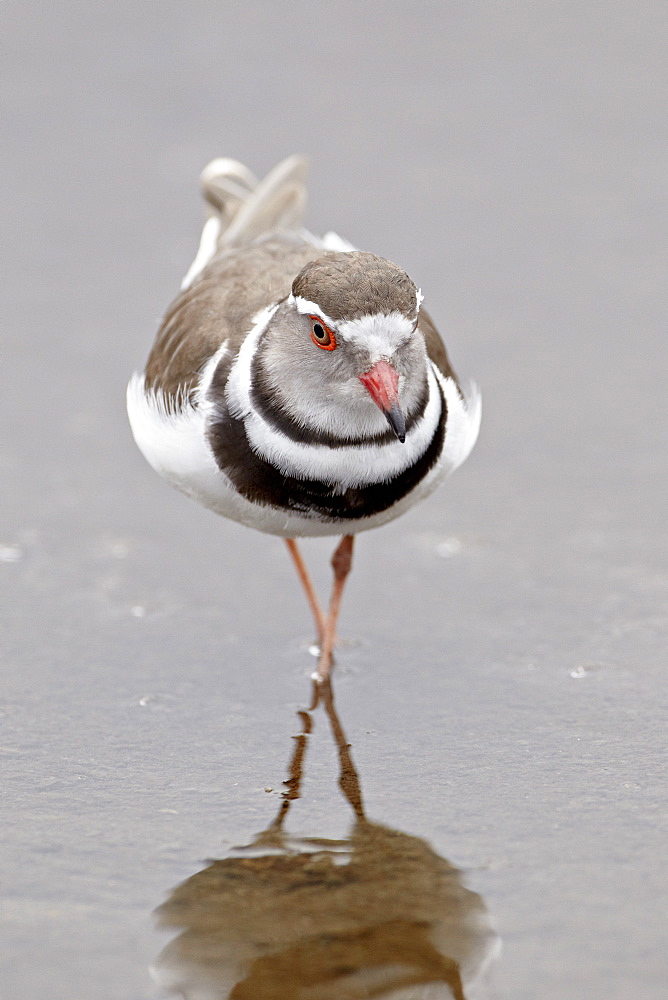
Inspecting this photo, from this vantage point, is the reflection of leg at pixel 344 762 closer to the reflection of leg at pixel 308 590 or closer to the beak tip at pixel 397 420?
the reflection of leg at pixel 308 590

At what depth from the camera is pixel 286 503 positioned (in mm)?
4754

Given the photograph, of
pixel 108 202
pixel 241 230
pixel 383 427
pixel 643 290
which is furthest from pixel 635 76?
pixel 383 427

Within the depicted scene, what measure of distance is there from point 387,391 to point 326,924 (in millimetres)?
1620

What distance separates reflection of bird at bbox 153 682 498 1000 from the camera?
360 centimetres

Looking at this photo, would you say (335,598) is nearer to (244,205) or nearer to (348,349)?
(348,349)

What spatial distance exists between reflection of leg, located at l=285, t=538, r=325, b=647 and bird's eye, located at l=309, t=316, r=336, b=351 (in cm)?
145

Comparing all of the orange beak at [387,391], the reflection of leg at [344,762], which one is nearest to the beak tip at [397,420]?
the orange beak at [387,391]

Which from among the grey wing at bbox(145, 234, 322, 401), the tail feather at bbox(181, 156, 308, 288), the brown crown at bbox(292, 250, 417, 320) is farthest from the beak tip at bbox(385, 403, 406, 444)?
the tail feather at bbox(181, 156, 308, 288)

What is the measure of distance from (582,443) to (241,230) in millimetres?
1999

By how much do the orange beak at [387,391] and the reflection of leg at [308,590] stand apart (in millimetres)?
1459

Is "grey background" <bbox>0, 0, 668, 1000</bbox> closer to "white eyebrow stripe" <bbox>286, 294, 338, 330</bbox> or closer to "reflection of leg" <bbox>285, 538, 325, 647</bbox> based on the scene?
A: "reflection of leg" <bbox>285, 538, 325, 647</bbox>

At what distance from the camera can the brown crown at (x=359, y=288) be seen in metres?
4.37

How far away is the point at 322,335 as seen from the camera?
4.52m

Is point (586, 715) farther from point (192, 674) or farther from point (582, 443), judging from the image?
point (582, 443)
